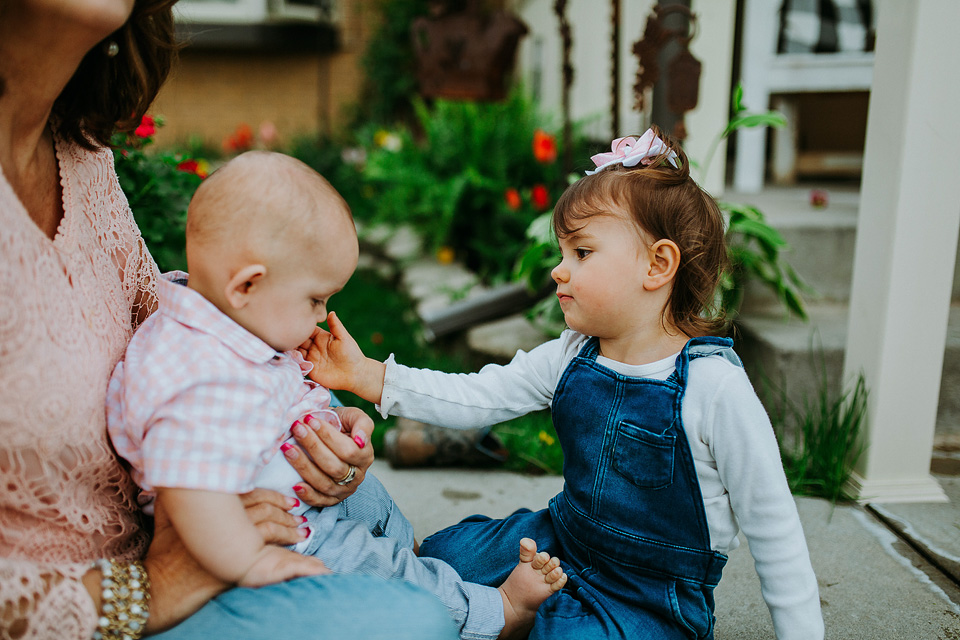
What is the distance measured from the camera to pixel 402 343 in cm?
398

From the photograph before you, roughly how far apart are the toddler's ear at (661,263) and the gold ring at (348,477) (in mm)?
641

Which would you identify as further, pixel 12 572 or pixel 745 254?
pixel 745 254

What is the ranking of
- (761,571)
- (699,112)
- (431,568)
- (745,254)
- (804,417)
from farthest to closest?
(699,112)
(745,254)
(804,417)
(431,568)
(761,571)

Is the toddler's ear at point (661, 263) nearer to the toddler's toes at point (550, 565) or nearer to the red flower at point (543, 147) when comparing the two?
the toddler's toes at point (550, 565)

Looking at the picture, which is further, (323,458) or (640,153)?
(640,153)

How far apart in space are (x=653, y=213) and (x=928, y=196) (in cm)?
112

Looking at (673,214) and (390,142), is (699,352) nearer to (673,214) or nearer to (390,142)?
(673,214)

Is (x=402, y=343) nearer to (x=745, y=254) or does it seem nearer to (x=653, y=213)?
(x=745, y=254)

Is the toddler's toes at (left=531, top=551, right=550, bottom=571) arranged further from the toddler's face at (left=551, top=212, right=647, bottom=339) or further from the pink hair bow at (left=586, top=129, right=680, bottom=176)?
the pink hair bow at (left=586, top=129, right=680, bottom=176)

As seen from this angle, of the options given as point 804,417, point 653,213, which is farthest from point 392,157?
point 653,213

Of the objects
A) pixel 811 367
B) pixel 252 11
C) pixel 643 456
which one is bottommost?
pixel 811 367

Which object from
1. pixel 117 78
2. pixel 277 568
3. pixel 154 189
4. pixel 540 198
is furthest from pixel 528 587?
pixel 540 198

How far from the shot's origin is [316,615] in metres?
1.08

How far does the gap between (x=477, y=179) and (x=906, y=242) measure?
246 centimetres
